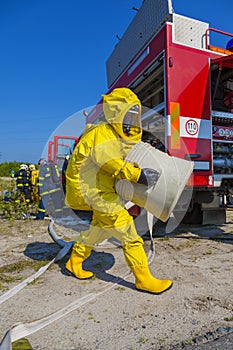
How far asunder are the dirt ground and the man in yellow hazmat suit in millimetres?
196

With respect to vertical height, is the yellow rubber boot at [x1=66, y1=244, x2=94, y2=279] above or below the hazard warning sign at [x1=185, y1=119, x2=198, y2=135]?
below

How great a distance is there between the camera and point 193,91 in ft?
11.6

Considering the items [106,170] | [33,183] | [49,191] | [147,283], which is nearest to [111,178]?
[106,170]

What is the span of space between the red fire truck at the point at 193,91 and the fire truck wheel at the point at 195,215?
14.3 inches

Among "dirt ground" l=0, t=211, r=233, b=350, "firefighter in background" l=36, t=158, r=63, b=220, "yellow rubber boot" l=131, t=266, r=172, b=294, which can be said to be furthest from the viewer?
"firefighter in background" l=36, t=158, r=63, b=220

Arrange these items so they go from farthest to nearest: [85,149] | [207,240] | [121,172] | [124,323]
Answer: [207,240]
[85,149]
[121,172]
[124,323]

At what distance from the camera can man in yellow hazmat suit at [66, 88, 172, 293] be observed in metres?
2.22

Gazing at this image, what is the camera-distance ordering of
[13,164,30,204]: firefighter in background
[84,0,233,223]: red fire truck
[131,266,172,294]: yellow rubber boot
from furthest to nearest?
[13,164,30,204]: firefighter in background → [84,0,233,223]: red fire truck → [131,266,172,294]: yellow rubber boot

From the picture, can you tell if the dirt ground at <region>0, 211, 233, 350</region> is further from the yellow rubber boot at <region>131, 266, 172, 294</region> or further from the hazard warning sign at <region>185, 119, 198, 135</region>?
the hazard warning sign at <region>185, 119, 198, 135</region>

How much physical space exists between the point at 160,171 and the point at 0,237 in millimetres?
3421

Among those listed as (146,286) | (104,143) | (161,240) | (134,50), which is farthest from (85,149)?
(134,50)

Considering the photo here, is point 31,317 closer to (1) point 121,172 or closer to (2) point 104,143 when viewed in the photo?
(1) point 121,172

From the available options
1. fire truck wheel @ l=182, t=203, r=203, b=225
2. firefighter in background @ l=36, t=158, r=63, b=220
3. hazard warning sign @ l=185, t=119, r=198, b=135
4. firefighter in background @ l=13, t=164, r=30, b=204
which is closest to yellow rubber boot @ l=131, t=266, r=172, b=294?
hazard warning sign @ l=185, t=119, r=198, b=135

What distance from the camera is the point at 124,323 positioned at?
1.79 metres
